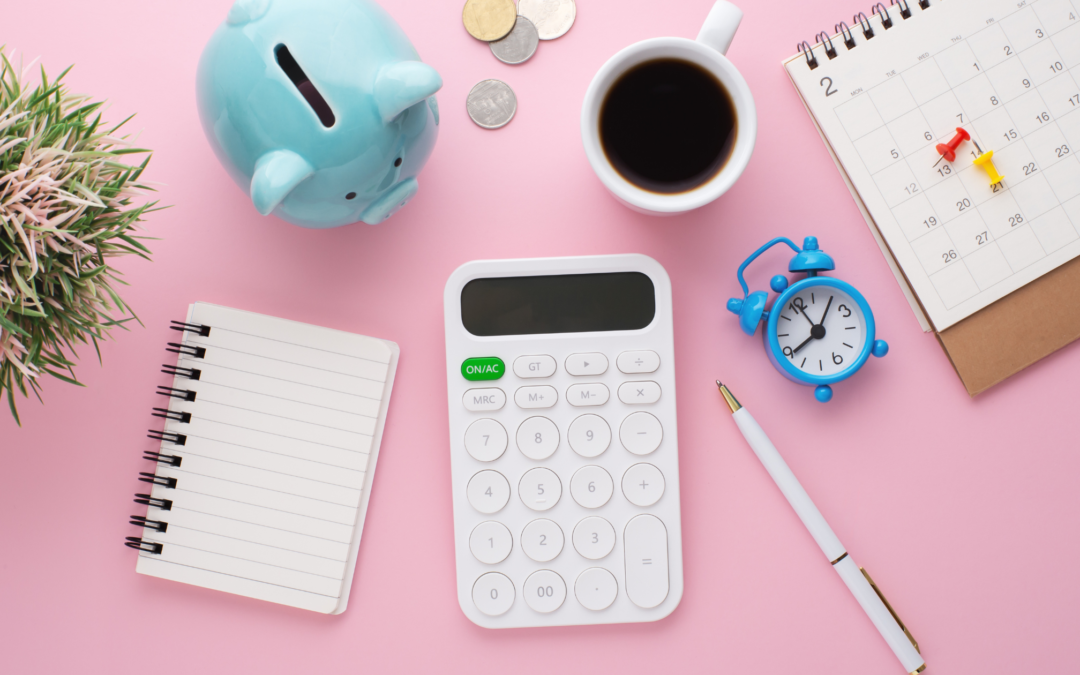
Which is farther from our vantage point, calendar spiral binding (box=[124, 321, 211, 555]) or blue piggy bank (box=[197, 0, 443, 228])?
calendar spiral binding (box=[124, 321, 211, 555])

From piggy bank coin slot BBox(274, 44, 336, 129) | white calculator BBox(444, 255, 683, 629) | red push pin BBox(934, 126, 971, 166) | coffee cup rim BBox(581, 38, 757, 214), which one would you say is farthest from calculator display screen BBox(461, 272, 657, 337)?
red push pin BBox(934, 126, 971, 166)

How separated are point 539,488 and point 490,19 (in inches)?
18.9

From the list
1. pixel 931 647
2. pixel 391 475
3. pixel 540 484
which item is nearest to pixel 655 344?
pixel 540 484

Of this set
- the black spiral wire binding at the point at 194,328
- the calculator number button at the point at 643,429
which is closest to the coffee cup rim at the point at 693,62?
the calculator number button at the point at 643,429

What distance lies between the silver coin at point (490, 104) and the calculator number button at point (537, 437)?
0.31 meters

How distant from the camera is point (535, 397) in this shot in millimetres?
635

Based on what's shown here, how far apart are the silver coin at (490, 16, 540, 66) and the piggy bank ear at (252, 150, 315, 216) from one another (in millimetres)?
276

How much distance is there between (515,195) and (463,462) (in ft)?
0.91

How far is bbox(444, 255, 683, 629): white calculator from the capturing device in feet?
2.09

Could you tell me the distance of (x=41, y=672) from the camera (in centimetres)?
67

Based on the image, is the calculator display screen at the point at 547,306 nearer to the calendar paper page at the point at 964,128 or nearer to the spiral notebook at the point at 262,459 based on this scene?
the spiral notebook at the point at 262,459

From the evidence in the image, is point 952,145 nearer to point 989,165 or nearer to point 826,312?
point 989,165

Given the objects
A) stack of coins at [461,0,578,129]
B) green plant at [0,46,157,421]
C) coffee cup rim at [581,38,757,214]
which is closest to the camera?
green plant at [0,46,157,421]

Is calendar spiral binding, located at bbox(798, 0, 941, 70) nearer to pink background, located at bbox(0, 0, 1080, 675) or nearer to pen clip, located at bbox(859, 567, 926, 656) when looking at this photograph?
pink background, located at bbox(0, 0, 1080, 675)
